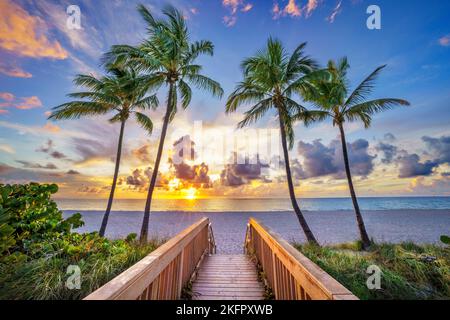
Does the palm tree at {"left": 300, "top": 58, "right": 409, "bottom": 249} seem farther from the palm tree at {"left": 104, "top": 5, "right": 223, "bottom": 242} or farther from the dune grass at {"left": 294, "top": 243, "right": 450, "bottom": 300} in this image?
the dune grass at {"left": 294, "top": 243, "right": 450, "bottom": 300}

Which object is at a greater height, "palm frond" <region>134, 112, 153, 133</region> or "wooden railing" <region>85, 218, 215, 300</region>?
"palm frond" <region>134, 112, 153, 133</region>

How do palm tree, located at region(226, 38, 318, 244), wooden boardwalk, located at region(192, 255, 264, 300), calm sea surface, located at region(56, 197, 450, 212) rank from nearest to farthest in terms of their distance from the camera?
wooden boardwalk, located at region(192, 255, 264, 300) → palm tree, located at region(226, 38, 318, 244) → calm sea surface, located at region(56, 197, 450, 212)

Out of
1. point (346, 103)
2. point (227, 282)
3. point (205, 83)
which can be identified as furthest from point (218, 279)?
point (346, 103)

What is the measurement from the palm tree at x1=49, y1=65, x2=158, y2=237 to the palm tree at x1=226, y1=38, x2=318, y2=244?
16.5 feet

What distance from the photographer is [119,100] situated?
422 inches

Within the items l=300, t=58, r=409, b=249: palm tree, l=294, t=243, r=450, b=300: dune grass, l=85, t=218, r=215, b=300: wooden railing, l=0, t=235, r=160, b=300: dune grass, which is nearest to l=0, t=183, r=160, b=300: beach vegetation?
l=0, t=235, r=160, b=300: dune grass

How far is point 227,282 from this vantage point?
12.9 ft

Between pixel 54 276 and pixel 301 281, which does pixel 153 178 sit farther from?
pixel 301 281

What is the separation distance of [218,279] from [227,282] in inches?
9.4

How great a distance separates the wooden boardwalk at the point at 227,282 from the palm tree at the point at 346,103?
7754mm

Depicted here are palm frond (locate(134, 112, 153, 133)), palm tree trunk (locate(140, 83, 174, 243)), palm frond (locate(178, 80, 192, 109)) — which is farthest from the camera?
palm frond (locate(134, 112, 153, 133))

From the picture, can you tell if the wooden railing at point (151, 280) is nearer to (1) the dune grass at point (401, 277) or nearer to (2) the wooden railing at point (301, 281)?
(2) the wooden railing at point (301, 281)

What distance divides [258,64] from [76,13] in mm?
6102

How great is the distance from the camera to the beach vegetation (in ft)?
8.83
